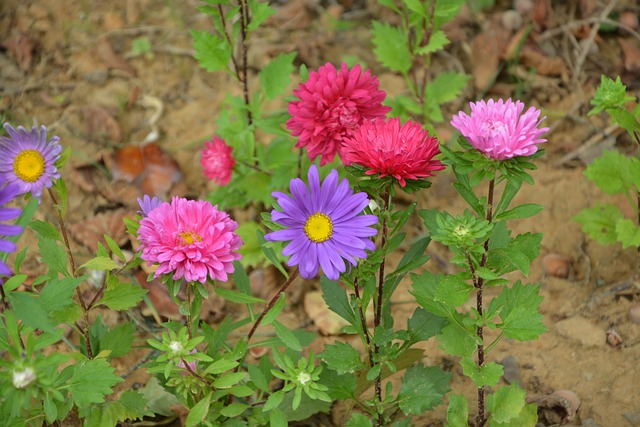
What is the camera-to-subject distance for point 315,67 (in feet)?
12.3

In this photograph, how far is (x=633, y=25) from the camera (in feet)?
12.3

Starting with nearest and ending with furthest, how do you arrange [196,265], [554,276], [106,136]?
[196,265], [554,276], [106,136]

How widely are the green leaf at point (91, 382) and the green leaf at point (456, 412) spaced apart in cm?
102

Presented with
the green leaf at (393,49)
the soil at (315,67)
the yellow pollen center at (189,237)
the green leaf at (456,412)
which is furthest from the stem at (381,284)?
the green leaf at (393,49)

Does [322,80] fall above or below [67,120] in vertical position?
below

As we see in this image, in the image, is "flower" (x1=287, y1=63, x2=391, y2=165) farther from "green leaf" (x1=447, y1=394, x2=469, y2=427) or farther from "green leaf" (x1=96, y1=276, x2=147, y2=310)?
"green leaf" (x1=447, y1=394, x2=469, y2=427)

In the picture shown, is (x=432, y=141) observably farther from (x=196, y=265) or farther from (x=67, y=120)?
(x=67, y=120)

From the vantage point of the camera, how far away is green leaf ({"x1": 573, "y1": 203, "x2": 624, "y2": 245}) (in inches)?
109

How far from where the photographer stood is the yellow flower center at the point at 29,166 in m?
2.15

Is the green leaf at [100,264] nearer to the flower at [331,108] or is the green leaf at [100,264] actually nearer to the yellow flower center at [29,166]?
the yellow flower center at [29,166]

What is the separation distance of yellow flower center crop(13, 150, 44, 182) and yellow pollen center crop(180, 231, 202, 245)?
55 centimetres

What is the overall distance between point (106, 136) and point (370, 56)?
1.47 metres

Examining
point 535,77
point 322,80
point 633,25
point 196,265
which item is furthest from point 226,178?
point 633,25

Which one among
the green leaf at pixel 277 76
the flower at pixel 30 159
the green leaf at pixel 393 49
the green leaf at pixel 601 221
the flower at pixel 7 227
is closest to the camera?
the flower at pixel 7 227
